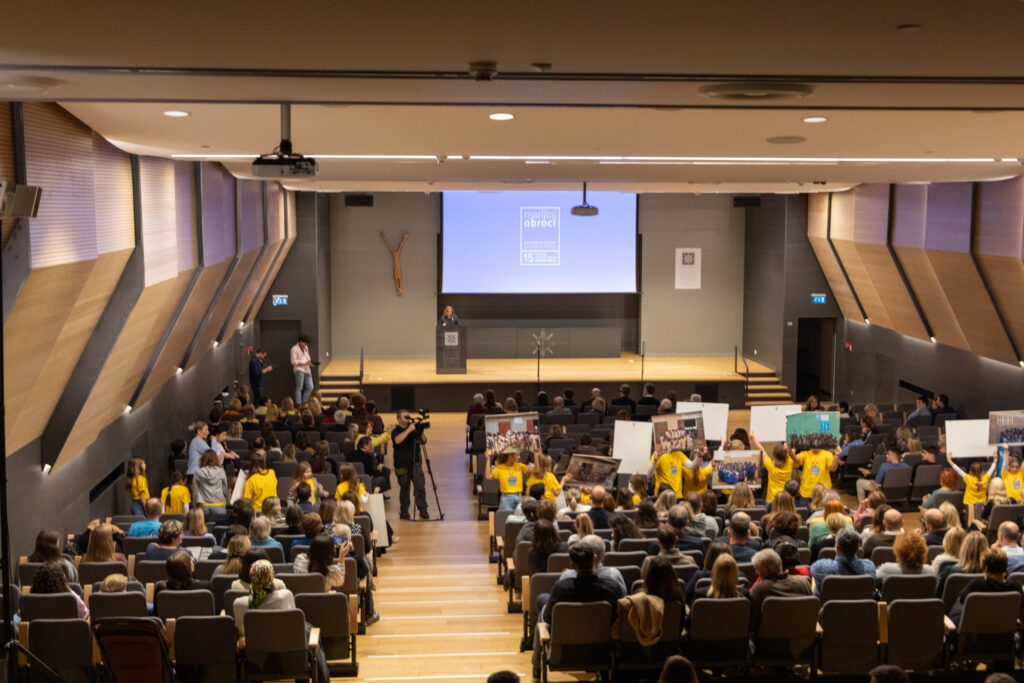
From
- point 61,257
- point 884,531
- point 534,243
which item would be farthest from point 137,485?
point 534,243

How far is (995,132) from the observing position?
6914 millimetres

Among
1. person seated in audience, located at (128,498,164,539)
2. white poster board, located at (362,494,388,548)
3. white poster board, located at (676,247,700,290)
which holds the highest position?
white poster board, located at (676,247,700,290)

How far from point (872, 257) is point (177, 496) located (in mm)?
12104

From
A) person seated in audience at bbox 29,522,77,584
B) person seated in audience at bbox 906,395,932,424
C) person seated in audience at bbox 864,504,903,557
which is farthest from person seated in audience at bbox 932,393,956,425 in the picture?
person seated in audience at bbox 29,522,77,584

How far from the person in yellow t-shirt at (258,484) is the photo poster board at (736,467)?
15.2 feet

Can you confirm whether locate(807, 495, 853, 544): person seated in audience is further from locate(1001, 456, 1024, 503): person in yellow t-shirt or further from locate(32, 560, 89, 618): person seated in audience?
locate(32, 560, 89, 618): person seated in audience

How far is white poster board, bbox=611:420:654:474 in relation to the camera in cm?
1101

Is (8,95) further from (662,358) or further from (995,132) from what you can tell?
(662,358)

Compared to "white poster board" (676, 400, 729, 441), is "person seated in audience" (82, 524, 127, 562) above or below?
below

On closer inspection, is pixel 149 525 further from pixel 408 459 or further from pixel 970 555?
pixel 970 555

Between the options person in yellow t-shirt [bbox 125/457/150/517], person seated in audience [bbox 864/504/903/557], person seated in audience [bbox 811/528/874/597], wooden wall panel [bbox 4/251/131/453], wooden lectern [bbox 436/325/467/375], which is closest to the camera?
wooden wall panel [bbox 4/251/131/453]

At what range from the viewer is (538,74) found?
174 inches

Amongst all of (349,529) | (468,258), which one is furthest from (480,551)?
(468,258)

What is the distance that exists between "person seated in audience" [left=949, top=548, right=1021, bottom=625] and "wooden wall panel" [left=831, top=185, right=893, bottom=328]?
395 inches
